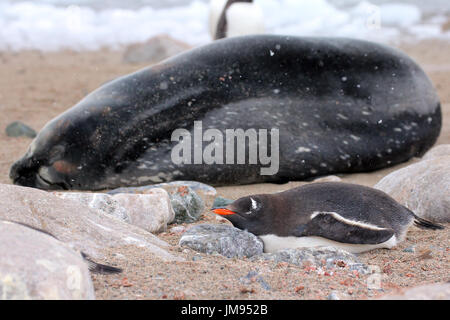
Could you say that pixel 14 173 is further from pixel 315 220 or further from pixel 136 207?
pixel 315 220

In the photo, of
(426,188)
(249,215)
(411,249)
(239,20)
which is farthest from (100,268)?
(239,20)

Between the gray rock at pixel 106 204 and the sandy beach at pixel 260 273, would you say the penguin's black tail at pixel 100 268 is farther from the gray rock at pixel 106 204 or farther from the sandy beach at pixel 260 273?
the gray rock at pixel 106 204

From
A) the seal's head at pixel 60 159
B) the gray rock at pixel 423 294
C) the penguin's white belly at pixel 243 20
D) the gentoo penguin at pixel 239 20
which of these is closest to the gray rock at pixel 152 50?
the gentoo penguin at pixel 239 20

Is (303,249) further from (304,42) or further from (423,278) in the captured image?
(304,42)

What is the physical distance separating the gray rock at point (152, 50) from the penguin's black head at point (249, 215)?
12194 millimetres

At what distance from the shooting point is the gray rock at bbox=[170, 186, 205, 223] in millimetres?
3740

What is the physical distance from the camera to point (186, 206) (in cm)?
375

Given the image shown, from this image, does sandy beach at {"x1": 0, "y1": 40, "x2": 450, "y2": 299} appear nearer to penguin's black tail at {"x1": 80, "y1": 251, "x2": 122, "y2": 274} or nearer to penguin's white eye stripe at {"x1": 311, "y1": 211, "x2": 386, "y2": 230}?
penguin's black tail at {"x1": 80, "y1": 251, "x2": 122, "y2": 274}

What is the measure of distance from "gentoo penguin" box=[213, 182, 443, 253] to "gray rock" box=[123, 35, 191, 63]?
39.9ft

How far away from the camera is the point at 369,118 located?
195 inches

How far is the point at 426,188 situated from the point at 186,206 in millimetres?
1432
